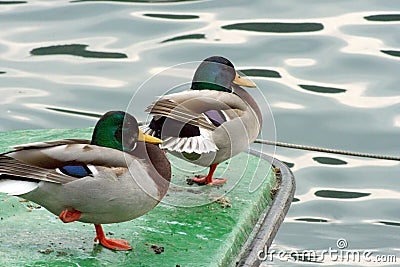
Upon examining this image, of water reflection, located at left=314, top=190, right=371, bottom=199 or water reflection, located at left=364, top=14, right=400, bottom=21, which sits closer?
water reflection, located at left=314, top=190, right=371, bottom=199

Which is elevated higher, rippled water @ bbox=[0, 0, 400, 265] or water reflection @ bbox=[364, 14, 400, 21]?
water reflection @ bbox=[364, 14, 400, 21]

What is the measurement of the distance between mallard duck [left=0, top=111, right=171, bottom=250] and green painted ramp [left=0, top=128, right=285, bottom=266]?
0.17 meters

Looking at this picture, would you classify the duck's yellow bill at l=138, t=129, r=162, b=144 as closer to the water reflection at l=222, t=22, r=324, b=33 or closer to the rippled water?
the rippled water

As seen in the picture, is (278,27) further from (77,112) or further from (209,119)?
(209,119)

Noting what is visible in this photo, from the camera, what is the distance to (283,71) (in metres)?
8.00

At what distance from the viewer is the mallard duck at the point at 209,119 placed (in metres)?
4.26

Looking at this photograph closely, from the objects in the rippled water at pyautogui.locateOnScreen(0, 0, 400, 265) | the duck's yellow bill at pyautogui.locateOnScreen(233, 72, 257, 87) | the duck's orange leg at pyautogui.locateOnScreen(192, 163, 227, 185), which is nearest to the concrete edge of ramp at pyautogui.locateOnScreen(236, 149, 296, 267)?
the duck's orange leg at pyautogui.locateOnScreen(192, 163, 227, 185)

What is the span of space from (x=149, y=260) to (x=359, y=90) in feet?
13.4

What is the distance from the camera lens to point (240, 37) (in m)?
8.53

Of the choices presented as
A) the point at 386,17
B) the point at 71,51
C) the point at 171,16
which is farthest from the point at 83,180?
the point at 386,17

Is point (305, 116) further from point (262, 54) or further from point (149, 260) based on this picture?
point (149, 260)

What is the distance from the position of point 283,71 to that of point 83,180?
174 inches

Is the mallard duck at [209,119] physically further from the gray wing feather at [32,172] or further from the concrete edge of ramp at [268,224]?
the gray wing feather at [32,172]

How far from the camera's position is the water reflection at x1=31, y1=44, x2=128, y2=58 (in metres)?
8.33
